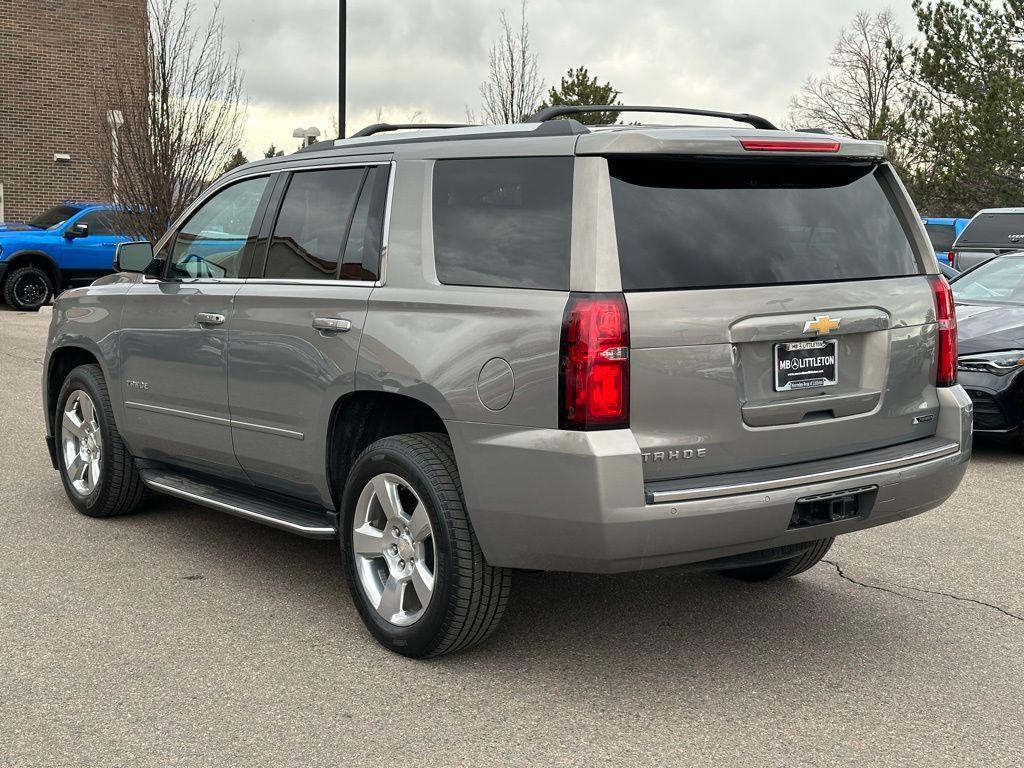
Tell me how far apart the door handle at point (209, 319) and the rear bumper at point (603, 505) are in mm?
1633

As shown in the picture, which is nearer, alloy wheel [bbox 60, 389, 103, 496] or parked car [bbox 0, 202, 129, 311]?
alloy wheel [bbox 60, 389, 103, 496]

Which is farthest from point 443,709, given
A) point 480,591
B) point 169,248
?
point 169,248

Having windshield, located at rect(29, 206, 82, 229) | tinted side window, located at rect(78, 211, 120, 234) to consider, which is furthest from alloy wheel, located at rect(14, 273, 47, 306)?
tinted side window, located at rect(78, 211, 120, 234)

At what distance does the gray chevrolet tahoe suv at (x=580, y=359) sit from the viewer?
377cm

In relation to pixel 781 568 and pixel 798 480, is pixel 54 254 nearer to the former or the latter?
pixel 781 568

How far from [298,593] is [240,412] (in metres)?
0.81

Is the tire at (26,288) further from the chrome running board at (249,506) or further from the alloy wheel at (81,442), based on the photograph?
the chrome running board at (249,506)

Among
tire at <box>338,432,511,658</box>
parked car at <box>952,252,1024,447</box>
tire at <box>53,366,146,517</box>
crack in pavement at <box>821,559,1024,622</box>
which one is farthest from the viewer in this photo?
parked car at <box>952,252,1024,447</box>

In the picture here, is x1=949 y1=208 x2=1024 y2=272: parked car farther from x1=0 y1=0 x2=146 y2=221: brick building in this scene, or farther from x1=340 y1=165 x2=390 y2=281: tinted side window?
x1=0 y1=0 x2=146 y2=221: brick building

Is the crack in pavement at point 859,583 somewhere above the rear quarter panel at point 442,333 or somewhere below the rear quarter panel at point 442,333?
below

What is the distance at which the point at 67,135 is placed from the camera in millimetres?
31328

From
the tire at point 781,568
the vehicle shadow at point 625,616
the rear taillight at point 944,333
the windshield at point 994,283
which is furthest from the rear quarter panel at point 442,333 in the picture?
the windshield at point 994,283

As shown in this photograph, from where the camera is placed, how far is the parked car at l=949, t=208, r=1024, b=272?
54.1 feet

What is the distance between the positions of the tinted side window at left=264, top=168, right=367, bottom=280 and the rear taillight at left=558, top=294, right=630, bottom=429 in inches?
55.0
